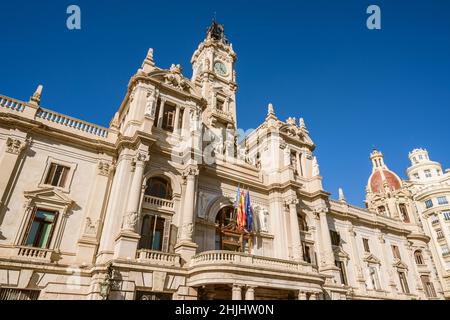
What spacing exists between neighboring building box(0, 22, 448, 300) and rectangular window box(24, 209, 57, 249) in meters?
0.06

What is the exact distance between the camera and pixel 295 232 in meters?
25.4

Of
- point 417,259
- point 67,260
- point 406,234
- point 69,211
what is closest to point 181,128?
point 69,211

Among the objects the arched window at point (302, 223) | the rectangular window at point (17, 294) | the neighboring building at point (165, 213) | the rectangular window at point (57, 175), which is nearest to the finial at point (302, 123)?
the neighboring building at point (165, 213)

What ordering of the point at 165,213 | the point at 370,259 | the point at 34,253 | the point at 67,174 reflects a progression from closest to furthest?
the point at 34,253 → the point at 67,174 → the point at 165,213 → the point at 370,259

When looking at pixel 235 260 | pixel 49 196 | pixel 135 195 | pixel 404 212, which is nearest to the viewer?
pixel 235 260

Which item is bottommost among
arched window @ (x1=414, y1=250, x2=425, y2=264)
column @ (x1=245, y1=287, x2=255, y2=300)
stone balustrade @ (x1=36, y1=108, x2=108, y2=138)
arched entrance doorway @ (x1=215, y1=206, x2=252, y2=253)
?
column @ (x1=245, y1=287, x2=255, y2=300)

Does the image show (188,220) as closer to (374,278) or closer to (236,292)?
(236,292)

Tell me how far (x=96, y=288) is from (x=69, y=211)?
18.8ft

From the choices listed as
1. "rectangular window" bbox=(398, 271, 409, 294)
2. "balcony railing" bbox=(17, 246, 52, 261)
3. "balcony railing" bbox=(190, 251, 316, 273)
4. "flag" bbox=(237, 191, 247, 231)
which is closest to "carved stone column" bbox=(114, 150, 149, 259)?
"balcony railing" bbox=(17, 246, 52, 261)

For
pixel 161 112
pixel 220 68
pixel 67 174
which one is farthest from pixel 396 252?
pixel 67 174

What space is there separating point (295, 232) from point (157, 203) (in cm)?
1203

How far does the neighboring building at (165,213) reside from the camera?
17.6m

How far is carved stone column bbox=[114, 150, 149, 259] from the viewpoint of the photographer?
17672 mm

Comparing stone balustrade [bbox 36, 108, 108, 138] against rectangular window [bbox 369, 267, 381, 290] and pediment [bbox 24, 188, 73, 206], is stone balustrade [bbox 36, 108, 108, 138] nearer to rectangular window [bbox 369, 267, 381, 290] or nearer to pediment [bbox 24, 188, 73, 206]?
pediment [bbox 24, 188, 73, 206]
